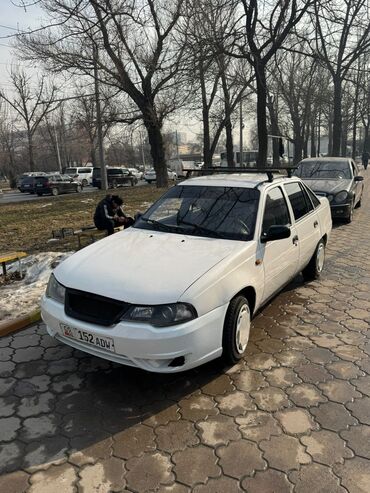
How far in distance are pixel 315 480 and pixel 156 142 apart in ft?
68.3

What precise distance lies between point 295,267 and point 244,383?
78.4 inches

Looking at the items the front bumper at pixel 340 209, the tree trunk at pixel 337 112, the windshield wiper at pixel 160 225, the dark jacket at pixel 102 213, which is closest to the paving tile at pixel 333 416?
the windshield wiper at pixel 160 225

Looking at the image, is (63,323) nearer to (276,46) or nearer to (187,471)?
(187,471)

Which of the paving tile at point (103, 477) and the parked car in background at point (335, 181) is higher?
the parked car in background at point (335, 181)

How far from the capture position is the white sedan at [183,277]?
305 cm

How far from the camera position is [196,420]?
119 inches

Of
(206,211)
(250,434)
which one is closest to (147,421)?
(250,434)

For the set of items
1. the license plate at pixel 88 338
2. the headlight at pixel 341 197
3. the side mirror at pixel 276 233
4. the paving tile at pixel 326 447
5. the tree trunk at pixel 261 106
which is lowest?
the paving tile at pixel 326 447

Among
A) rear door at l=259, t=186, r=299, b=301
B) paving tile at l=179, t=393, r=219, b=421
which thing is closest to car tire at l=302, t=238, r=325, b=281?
rear door at l=259, t=186, r=299, b=301

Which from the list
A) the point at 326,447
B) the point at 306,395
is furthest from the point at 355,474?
the point at 306,395

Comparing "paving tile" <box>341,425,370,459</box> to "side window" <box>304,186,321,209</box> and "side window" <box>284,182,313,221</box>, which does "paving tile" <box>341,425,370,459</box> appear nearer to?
"side window" <box>284,182,313,221</box>

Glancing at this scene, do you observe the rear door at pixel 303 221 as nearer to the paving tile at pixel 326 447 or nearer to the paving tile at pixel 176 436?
the paving tile at pixel 326 447

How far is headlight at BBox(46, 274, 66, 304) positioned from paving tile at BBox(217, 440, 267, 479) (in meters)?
1.77

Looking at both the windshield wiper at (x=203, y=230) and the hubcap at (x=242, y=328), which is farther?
the windshield wiper at (x=203, y=230)
